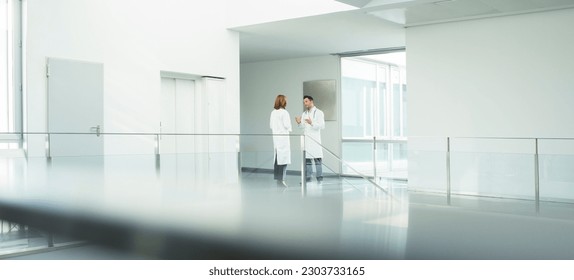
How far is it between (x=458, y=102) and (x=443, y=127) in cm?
50

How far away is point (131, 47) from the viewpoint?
912cm

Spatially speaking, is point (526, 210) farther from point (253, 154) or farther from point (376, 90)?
point (376, 90)

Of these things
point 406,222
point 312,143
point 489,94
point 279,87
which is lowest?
point 406,222

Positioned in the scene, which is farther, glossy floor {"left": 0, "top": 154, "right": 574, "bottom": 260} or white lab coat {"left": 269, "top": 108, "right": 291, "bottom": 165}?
white lab coat {"left": 269, "top": 108, "right": 291, "bottom": 165}

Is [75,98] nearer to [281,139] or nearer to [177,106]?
[177,106]

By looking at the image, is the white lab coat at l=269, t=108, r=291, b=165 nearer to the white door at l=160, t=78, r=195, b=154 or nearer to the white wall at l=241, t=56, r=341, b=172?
the white door at l=160, t=78, r=195, b=154

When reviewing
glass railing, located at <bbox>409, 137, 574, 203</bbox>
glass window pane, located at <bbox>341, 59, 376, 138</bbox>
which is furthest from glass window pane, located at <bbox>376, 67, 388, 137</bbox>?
glass railing, located at <bbox>409, 137, 574, 203</bbox>

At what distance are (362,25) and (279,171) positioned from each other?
10.9 feet

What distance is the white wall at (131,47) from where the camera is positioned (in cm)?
783

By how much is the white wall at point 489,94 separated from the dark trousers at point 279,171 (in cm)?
205

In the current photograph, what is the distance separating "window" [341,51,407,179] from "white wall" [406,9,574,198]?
2.50m

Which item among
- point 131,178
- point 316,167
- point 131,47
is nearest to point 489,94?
point 316,167

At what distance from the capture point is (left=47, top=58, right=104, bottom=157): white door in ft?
26.1

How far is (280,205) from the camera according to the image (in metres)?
6.91
